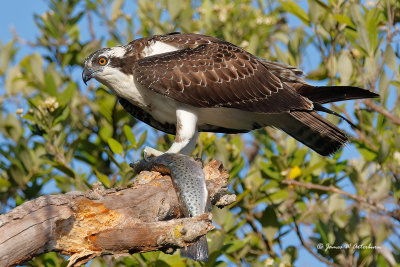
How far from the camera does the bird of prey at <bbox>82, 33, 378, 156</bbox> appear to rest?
586cm

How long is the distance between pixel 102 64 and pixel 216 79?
1.13m

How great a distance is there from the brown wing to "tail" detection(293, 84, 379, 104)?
0.43 feet

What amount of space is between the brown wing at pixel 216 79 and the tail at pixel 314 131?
12 cm

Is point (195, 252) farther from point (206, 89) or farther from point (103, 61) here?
point (103, 61)

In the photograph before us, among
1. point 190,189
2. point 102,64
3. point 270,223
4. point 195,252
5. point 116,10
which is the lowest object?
point 270,223

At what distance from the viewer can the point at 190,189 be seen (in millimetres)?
4801

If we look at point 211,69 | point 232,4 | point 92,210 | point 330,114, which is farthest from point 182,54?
point 232,4

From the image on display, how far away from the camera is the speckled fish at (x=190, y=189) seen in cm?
468

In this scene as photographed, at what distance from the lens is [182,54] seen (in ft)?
19.6

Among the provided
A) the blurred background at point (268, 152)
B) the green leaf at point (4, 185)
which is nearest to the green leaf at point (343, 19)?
the blurred background at point (268, 152)

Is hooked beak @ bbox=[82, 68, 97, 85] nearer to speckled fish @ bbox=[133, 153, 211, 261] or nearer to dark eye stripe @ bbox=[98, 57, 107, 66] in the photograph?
dark eye stripe @ bbox=[98, 57, 107, 66]

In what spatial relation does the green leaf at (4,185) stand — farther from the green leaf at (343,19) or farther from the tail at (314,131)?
the green leaf at (343,19)

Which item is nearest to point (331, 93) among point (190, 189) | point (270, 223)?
point (270, 223)

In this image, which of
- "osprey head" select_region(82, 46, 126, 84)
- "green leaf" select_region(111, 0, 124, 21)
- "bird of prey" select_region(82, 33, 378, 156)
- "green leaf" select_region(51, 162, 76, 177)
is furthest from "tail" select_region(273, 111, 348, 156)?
"green leaf" select_region(111, 0, 124, 21)
